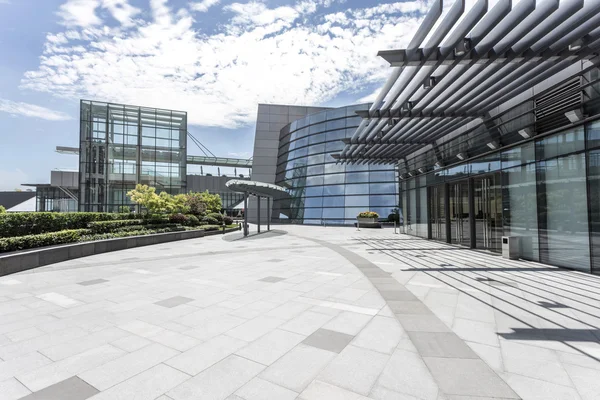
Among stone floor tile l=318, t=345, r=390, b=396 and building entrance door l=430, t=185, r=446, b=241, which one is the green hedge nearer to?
stone floor tile l=318, t=345, r=390, b=396

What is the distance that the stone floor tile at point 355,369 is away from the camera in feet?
10.5

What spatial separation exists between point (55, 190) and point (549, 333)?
68074mm

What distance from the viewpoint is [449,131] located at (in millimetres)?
A: 14672

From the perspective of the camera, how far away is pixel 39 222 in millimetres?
12664

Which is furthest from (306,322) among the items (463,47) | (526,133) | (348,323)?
(526,133)

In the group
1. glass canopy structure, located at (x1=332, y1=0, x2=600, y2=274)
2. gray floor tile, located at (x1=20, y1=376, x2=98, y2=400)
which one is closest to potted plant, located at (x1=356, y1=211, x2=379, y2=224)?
glass canopy structure, located at (x1=332, y1=0, x2=600, y2=274)

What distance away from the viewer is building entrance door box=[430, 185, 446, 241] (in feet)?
54.9

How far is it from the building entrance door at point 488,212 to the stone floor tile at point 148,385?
41.5 feet

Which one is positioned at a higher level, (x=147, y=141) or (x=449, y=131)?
(x=147, y=141)

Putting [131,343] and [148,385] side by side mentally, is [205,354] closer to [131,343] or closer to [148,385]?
[148,385]

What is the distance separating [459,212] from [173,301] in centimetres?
1369

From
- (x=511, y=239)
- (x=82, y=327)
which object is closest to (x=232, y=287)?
(x=82, y=327)

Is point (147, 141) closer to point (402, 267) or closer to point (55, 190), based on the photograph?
point (55, 190)

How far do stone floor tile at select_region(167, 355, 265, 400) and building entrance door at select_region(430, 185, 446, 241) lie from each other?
15.4 meters
